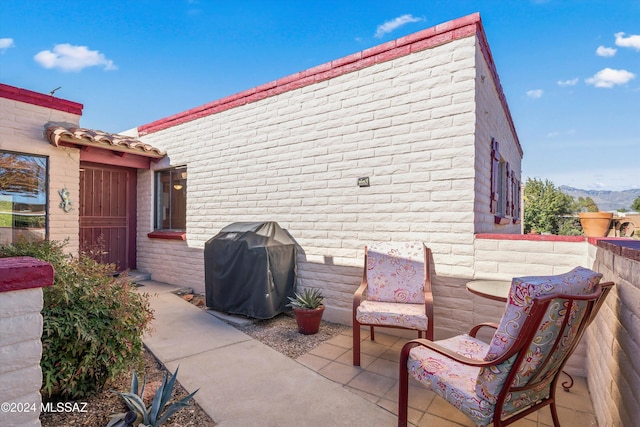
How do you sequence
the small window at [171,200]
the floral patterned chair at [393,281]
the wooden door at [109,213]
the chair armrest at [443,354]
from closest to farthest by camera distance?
the chair armrest at [443,354] < the floral patterned chair at [393,281] < the wooden door at [109,213] < the small window at [171,200]

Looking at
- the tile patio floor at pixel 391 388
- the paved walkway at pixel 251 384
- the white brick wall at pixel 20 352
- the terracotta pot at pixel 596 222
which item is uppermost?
the terracotta pot at pixel 596 222

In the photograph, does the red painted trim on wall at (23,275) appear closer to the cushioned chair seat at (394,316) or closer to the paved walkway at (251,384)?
the paved walkway at (251,384)

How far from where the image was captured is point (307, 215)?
4.52 meters

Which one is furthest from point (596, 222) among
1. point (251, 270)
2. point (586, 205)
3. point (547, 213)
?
point (586, 205)

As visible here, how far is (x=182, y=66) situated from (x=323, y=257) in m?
6.56

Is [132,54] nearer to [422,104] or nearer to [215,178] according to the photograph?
[215,178]

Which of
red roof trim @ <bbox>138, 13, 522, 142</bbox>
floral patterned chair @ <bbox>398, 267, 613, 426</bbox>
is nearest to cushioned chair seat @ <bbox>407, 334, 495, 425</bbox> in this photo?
floral patterned chair @ <bbox>398, 267, 613, 426</bbox>

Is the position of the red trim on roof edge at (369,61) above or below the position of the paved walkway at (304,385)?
above

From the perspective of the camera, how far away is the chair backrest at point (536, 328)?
4.47ft

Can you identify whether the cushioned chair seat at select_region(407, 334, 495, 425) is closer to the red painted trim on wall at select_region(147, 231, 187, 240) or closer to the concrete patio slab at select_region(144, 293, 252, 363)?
the concrete patio slab at select_region(144, 293, 252, 363)

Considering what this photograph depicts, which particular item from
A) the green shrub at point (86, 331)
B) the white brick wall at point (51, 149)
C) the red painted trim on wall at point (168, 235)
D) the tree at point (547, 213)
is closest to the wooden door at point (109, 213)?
the white brick wall at point (51, 149)

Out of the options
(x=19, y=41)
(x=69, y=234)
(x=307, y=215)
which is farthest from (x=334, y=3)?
(x=69, y=234)

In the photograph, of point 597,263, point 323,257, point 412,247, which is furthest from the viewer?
point 323,257

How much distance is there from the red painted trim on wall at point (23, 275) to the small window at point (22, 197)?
505 cm
